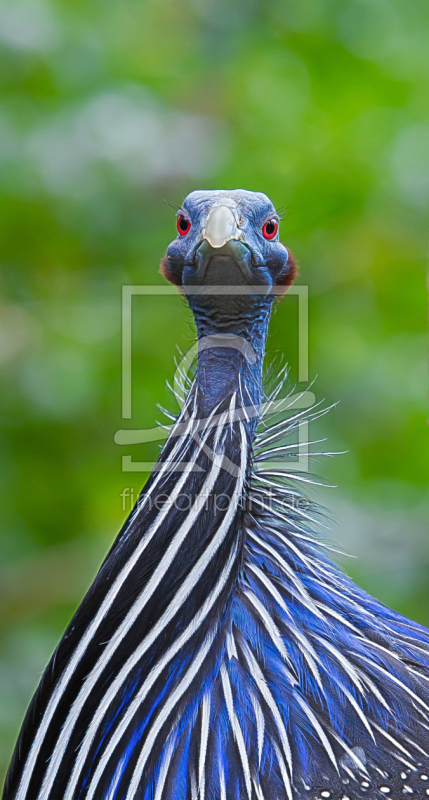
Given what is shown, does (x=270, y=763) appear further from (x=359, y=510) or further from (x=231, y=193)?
(x=359, y=510)

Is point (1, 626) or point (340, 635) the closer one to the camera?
point (340, 635)

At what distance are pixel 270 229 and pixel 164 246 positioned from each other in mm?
1068

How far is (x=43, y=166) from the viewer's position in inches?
94.1

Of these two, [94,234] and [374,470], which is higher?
[94,234]

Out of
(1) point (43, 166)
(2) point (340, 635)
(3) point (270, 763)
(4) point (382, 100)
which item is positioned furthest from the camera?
(4) point (382, 100)

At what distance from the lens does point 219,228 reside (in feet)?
4.34

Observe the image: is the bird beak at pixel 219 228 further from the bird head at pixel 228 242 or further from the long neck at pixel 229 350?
the long neck at pixel 229 350

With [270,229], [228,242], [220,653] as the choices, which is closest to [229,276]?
[228,242]

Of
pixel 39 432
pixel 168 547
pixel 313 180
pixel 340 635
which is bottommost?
pixel 340 635

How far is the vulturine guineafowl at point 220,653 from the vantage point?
121 centimetres

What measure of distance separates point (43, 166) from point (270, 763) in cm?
194

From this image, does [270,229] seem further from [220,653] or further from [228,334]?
[220,653]

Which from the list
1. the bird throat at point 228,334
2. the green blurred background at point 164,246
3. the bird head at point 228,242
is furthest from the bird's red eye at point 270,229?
the green blurred background at point 164,246

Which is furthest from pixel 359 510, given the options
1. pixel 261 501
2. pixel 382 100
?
pixel 382 100
